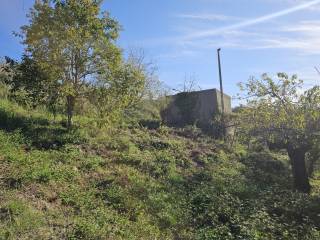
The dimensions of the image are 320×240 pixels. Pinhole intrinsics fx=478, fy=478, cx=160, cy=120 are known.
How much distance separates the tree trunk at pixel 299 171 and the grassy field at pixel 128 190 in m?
0.55

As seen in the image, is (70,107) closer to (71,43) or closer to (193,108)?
(71,43)

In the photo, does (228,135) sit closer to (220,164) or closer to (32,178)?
(220,164)

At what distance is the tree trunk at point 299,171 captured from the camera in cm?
1942

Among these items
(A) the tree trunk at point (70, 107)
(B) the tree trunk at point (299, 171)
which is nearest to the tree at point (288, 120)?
(B) the tree trunk at point (299, 171)

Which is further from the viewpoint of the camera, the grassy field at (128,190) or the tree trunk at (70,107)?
the tree trunk at (70,107)

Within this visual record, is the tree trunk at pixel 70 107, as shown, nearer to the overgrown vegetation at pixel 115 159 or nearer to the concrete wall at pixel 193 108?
the overgrown vegetation at pixel 115 159

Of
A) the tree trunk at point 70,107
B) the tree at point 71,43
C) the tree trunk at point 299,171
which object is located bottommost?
the tree trunk at point 299,171

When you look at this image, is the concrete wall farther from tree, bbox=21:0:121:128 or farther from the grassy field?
tree, bbox=21:0:121:128

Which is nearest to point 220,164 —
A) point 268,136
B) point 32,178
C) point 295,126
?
point 268,136

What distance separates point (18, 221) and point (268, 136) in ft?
42.6

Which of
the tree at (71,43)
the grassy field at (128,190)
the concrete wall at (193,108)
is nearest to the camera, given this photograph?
the grassy field at (128,190)

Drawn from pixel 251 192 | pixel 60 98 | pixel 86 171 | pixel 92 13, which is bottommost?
pixel 251 192

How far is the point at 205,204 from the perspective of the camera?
1370 cm

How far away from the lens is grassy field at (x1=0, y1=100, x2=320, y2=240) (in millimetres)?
10344
